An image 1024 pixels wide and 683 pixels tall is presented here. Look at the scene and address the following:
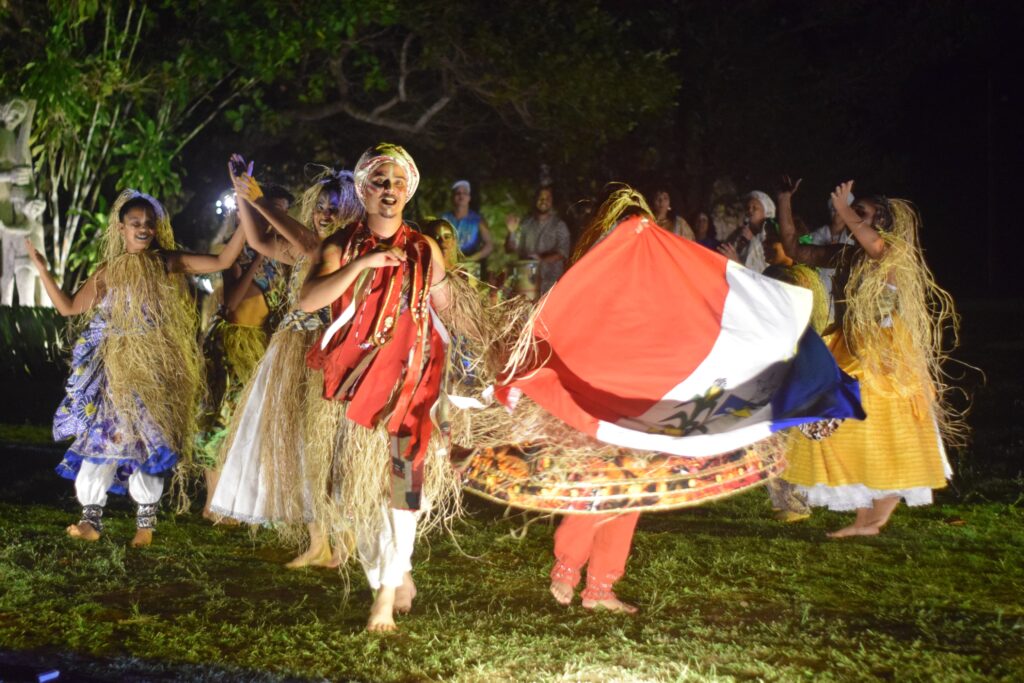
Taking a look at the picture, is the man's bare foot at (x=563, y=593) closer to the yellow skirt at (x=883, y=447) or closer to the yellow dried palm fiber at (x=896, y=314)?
the yellow skirt at (x=883, y=447)

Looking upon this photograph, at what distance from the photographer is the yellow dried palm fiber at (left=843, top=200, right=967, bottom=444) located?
19.4 ft

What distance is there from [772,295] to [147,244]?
3125mm

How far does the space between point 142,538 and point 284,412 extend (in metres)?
1.14

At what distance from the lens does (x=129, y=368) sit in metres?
6.05

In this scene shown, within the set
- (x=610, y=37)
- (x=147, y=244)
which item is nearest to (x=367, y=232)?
(x=147, y=244)

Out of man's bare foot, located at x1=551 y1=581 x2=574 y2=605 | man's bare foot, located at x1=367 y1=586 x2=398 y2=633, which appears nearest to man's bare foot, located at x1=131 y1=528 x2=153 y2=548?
man's bare foot, located at x1=367 y1=586 x2=398 y2=633

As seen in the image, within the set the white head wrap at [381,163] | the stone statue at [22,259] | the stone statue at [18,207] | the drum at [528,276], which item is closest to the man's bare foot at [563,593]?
the white head wrap at [381,163]

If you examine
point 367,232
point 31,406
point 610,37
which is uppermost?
point 610,37

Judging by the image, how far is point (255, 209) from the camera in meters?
5.30

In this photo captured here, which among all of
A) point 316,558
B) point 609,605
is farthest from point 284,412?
point 609,605

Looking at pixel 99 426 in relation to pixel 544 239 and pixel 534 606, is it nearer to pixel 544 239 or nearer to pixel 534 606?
pixel 534 606

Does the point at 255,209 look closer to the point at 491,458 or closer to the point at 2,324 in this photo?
the point at 491,458

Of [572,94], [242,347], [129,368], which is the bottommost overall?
[129,368]

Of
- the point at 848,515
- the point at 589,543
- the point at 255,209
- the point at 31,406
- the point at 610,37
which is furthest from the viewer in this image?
the point at 610,37
